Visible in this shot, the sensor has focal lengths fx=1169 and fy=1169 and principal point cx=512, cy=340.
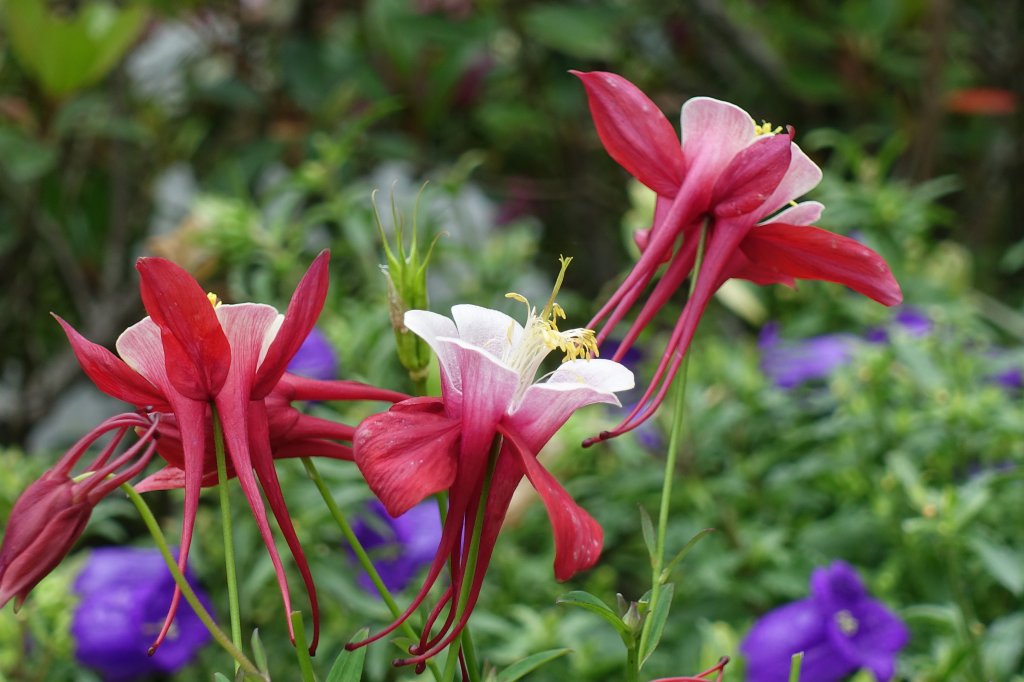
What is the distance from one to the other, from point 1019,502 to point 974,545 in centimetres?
15

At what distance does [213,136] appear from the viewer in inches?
70.3

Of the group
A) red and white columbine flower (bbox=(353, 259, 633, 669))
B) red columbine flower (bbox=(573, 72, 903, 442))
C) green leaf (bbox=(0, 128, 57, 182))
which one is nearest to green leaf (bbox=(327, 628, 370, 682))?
red and white columbine flower (bbox=(353, 259, 633, 669))

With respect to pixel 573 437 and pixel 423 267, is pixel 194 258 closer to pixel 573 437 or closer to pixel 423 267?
pixel 573 437

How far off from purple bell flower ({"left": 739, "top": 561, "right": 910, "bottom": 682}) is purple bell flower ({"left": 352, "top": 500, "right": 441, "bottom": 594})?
216 mm

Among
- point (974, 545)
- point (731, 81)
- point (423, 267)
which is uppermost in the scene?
point (423, 267)

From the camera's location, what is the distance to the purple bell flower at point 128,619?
0.72 m

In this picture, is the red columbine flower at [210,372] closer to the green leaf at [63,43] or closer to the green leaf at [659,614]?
the green leaf at [659,614]

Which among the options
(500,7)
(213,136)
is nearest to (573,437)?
(500,7)

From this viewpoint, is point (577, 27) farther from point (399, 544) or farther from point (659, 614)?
point (659, 614)

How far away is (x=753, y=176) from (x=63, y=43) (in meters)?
1.06

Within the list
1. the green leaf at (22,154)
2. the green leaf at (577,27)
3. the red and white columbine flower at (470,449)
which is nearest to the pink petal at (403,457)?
the red and white columbine flower at (470,449)

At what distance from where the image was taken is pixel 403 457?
13.4 inches

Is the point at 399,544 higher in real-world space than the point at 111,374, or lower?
lower

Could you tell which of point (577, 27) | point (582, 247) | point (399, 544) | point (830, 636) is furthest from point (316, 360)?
point (582, 247)
